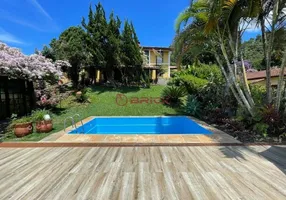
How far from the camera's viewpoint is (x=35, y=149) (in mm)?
6148

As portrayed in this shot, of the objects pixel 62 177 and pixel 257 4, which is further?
pixel 257 4

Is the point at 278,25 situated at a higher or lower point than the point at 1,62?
higher

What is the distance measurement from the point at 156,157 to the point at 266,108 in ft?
15.0

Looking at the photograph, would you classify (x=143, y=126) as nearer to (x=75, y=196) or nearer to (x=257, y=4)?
(x=257, y=4)

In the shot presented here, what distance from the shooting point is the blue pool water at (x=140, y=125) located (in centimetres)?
1162

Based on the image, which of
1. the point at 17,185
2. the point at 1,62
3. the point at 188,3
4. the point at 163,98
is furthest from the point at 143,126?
the point at 17,185

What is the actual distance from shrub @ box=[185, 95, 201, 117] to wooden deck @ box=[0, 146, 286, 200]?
6.67m

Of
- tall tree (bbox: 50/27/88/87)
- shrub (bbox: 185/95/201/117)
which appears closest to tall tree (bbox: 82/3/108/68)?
tall tree (bbox: 50/27/88/87)

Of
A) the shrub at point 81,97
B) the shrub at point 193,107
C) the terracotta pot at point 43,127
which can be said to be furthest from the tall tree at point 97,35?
the terracotta pot at point 43,127

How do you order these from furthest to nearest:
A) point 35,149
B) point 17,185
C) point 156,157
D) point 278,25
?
point 278,25, point 35,149, point 156,157, point 17,185

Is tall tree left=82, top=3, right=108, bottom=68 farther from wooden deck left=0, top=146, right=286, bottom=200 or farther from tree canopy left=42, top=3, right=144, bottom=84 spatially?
wooden deck left=0, top=146, right=286, bottom=200

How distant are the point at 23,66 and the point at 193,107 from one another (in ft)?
31.2

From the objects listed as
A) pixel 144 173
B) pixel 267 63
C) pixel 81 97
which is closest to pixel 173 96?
pixel 81 97

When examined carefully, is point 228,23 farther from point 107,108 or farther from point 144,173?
point 107,108
